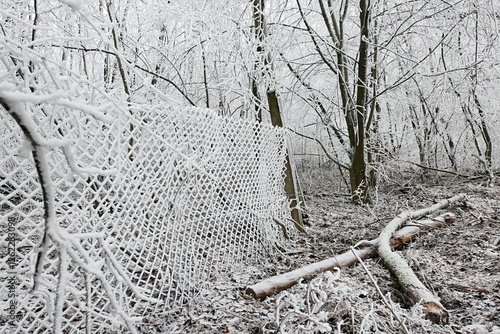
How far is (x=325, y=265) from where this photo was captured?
3854 mm

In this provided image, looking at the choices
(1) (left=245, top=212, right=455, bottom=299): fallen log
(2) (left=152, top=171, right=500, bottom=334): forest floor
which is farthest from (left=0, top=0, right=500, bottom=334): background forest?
(1) (left=245, top=212, right=455, bottom=299): fallen log

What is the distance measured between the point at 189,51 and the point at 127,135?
451 centimetres

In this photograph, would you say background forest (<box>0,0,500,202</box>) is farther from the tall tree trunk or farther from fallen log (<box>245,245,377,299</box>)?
fallen log (<box>245,245,377,299</box>)

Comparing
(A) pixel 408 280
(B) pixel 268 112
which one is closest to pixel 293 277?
A: (A) pixel 408 280

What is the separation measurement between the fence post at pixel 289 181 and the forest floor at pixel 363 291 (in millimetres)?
305

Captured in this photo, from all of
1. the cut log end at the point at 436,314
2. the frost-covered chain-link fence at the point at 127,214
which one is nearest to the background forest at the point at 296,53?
the frost-covered chain-link fence at the point at 127,214

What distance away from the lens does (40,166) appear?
787 millimetres

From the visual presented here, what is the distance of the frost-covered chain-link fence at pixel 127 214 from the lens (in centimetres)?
161

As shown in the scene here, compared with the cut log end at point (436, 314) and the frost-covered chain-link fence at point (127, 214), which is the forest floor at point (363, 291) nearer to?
the cut log end at point (436, 314)

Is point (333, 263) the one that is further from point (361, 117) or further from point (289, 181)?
point (361, 117)

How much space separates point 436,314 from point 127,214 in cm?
238

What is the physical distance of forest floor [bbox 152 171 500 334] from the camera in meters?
2.60

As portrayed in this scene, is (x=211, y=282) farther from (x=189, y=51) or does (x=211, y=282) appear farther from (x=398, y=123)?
(x=398, y=123)

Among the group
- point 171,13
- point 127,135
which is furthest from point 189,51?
point 127,135
